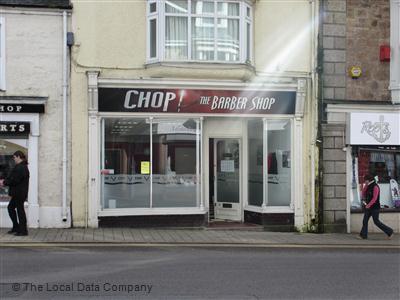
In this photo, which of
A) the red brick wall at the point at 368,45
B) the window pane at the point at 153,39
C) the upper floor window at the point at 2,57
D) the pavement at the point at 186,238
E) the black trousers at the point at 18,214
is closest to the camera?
the pavement at the point at 186,238

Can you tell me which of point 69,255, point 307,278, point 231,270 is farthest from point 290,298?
point 69,255

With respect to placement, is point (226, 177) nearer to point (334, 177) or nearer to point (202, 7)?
point (334, 177)

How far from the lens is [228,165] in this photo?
46.8ft

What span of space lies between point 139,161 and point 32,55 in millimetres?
3526

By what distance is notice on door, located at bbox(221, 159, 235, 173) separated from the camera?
46.7ft

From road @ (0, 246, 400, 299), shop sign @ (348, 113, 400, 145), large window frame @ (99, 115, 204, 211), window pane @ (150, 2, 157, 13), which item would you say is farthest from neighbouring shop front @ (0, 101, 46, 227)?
shop sign @ (348, 113, 400, 145)

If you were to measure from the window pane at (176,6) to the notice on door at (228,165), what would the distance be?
159 inches

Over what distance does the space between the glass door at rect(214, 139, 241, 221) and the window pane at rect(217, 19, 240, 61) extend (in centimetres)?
235

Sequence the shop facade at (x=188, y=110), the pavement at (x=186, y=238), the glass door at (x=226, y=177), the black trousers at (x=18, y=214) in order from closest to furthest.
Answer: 1. the pavement at (x=186, y=238)
2. the black trousers at (x=18, y=214)
3. the shop facade at (x=188, y=110)
4. the glass door at (x=226, y=177)

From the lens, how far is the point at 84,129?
41.2 feet

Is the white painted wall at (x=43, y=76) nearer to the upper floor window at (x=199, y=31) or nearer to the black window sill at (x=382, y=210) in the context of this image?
the upper floor window at (x=199, y=31)

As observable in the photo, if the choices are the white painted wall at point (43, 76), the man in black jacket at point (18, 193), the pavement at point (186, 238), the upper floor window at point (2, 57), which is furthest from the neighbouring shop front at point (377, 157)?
the upper floor window at point (2, 57)

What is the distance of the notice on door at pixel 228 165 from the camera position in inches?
560

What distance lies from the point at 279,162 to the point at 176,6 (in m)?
4.71
